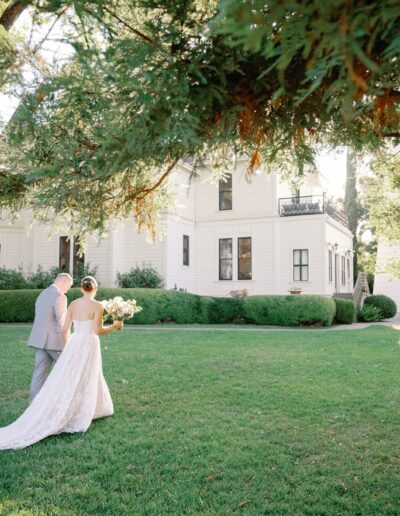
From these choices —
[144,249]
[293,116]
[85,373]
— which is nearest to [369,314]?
[144,249]

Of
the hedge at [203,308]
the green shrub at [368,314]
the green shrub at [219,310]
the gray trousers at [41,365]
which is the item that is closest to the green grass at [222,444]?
the gray trousers at [41,365]

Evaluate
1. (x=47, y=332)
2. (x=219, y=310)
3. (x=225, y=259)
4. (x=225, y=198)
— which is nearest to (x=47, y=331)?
(x=47, y=332)

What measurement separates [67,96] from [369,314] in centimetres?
2195

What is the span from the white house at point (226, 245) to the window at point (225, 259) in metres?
0.05

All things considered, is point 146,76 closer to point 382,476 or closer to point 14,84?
point 14,84

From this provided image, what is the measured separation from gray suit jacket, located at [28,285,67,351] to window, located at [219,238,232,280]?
60.8 feet

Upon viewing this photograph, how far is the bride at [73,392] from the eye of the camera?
241 inches

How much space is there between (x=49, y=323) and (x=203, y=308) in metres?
13.4

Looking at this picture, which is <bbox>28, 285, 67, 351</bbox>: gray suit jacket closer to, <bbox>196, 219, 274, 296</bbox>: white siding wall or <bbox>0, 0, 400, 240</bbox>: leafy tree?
<bbox>0, 0, 400, 240</bbox>: leafy tree

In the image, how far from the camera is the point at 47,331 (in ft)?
23.0

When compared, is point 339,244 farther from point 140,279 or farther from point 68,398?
point 68,398

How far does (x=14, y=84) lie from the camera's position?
4.26m

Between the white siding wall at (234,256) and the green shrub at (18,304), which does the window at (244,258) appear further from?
the green shrub at (18,304)

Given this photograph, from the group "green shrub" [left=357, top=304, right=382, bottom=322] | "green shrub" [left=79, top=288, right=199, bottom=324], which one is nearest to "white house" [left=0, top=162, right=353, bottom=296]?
"green shrub" [left=357, top=304, right=382, bottom=322]
